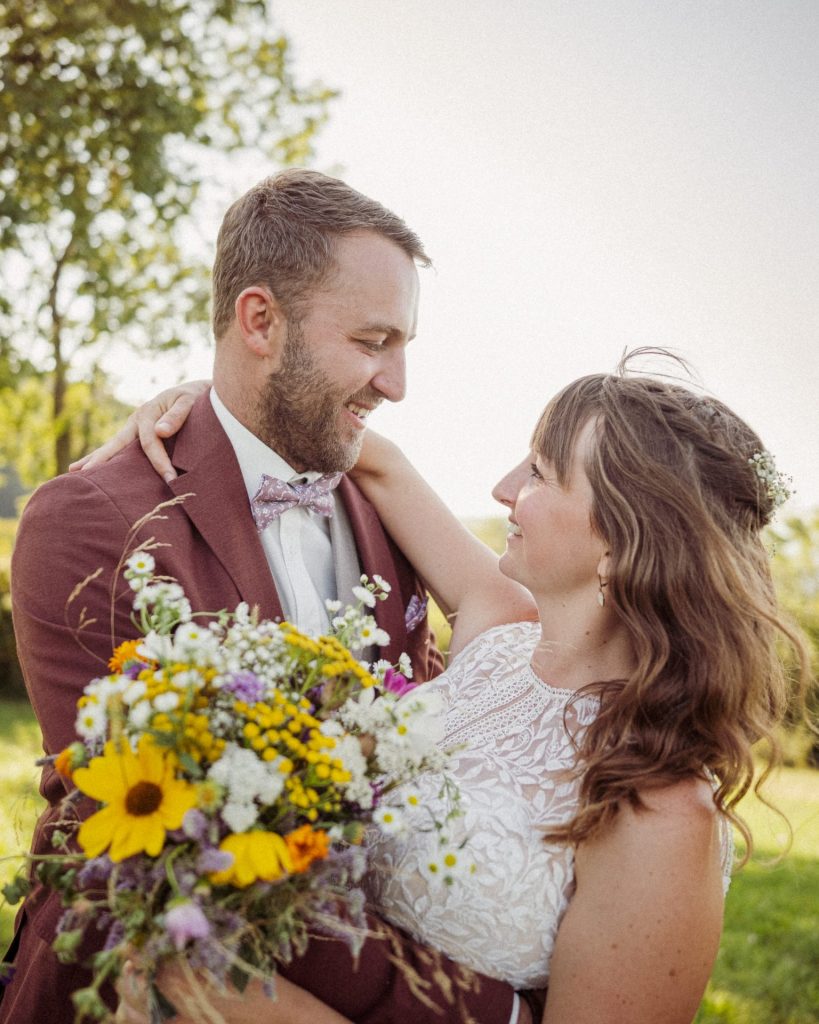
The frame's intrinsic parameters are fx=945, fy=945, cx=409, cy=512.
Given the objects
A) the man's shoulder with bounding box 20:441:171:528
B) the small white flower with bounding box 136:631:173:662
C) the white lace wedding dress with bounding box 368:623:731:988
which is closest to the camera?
the small white flower with bounding box 136:631:173:662

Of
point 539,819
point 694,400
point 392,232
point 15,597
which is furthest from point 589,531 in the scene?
point 15,597

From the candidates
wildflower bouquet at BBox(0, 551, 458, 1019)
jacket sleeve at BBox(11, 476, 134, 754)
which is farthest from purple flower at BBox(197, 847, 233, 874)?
jacket sleeve at BBox(11, 476, 134, 754)

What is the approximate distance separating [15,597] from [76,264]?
9810mm

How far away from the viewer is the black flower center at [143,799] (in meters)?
1.73

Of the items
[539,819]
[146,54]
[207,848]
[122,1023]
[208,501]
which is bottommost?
[122,1023]

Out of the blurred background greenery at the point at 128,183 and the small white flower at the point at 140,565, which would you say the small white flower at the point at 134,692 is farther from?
the blurred background greenery at the point at 128,183

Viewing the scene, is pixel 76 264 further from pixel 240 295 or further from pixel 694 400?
pixel 694 400

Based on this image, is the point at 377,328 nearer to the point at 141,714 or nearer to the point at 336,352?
the point at 336,352

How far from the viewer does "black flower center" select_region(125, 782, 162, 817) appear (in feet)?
5.67

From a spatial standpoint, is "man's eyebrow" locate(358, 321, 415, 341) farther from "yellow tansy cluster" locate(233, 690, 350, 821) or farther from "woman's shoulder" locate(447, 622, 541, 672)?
"yellow tansy cluster" locate(233, 690, 350, 821)

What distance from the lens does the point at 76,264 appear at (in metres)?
11.6

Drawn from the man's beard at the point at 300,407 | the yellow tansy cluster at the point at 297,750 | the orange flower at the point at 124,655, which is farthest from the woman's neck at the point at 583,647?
the orange flower at the point at 124,655

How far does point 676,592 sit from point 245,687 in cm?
138

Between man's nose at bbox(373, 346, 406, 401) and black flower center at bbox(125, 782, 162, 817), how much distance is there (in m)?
1.92
